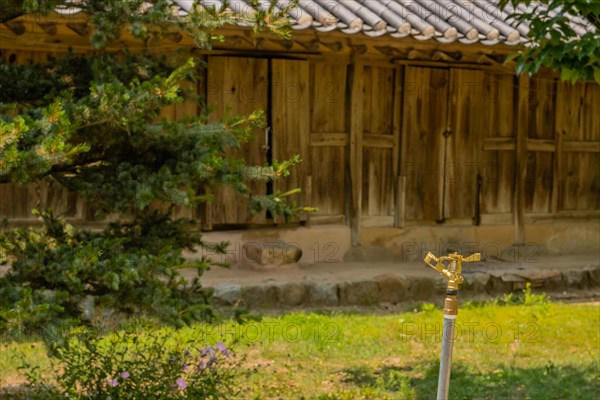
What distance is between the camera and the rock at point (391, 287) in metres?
10.4

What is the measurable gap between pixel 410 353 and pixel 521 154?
14.9 ft

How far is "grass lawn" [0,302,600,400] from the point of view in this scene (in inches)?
277

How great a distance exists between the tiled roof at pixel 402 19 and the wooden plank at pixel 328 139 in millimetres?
1534

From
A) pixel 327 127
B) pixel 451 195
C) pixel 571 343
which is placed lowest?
pixel 571 343

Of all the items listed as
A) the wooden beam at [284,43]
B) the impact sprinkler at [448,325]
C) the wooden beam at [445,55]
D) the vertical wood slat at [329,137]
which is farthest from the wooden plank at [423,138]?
the impact sprinkler at [448,325]

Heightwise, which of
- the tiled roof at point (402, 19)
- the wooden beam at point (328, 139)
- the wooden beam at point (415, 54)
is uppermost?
the tiled roof at point (402, 19)

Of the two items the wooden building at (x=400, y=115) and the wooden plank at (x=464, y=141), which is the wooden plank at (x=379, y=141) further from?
the wooden plank at (x=464, y=141)

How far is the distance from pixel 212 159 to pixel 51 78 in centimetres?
120

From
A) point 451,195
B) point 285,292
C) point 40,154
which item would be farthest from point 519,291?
point 40,154

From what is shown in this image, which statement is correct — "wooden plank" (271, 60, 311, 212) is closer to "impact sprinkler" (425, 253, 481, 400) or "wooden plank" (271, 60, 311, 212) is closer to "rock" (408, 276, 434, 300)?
"rock" (408, 276, 434, 300)

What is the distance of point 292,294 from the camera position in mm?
10000

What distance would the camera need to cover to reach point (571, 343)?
865cm

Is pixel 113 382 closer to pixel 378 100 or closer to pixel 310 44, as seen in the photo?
pixel 310 44

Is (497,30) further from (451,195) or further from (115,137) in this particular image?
(115,137)
